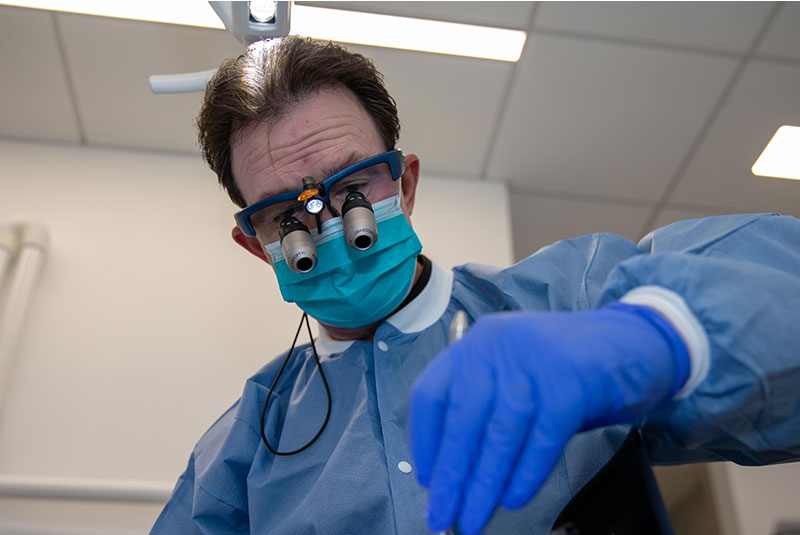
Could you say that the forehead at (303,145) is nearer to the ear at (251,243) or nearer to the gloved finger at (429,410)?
the ear at (251,243)

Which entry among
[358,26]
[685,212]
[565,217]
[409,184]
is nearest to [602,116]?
[565,217]

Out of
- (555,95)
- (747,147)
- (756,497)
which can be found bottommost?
(756,497)

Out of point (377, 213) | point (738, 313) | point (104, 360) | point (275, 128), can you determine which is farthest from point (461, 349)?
point (104, 360)

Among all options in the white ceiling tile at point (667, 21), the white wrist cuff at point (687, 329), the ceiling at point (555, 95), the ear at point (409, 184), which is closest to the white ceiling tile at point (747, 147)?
the ceiling at point (555, 95)

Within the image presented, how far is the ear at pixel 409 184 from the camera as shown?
1.26 m

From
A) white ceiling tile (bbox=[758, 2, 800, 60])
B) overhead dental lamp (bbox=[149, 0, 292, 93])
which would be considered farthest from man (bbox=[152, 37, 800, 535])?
white ceiling tile (bbox=[758, 2, 800, 60])

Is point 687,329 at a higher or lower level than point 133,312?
lower

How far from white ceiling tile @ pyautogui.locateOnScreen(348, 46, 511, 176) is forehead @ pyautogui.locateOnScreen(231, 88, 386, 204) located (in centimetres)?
91

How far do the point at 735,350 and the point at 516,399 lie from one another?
0.20m

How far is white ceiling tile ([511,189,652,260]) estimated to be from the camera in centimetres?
257

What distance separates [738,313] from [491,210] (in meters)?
1.86

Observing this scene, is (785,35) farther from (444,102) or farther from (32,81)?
(32,81)

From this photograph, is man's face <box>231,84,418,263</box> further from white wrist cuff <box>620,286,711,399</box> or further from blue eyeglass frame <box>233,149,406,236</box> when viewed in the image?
white wrist cuff <box>620,286,711,399</box>

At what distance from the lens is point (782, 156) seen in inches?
91.8
